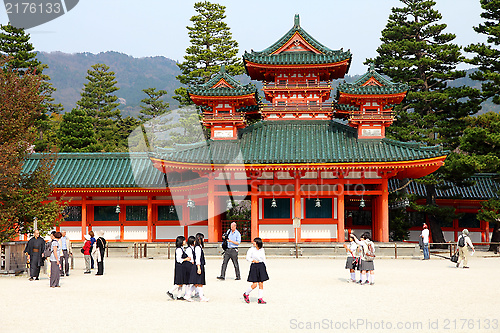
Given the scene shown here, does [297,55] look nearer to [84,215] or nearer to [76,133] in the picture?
[84,215]

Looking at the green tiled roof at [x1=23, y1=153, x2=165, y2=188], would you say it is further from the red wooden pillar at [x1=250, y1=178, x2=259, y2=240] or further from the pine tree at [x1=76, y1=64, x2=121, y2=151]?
the pine tree at [x1=76, y1=64, x2=121, y2=151]

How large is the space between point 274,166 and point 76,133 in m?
28.1

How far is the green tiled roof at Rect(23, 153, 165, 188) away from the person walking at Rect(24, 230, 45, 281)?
11543 mm

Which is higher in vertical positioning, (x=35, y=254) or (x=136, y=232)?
(x=136, y=232)

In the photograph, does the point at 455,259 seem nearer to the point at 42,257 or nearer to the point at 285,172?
the point at 285,172

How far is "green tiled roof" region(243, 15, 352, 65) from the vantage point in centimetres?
2956

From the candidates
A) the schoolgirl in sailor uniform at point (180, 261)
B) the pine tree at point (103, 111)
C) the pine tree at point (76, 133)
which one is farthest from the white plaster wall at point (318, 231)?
the pine tree at point (103, 111)

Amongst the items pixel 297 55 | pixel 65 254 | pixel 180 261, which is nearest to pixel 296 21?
pixel 297 55

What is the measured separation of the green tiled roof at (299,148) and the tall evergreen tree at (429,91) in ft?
17.8

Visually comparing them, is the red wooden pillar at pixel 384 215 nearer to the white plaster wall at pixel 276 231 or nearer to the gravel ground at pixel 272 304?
the white plaster wall at pixel 276 231

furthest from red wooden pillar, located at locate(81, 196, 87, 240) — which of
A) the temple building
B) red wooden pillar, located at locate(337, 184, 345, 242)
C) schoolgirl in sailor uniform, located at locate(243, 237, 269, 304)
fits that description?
schoolgirl in sailor uniform, located at locate(243, 237, 269, 304)

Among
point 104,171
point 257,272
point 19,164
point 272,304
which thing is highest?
point 104,171

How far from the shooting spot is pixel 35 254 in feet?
56.9

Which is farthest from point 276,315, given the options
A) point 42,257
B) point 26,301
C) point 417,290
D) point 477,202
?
point 477,202
